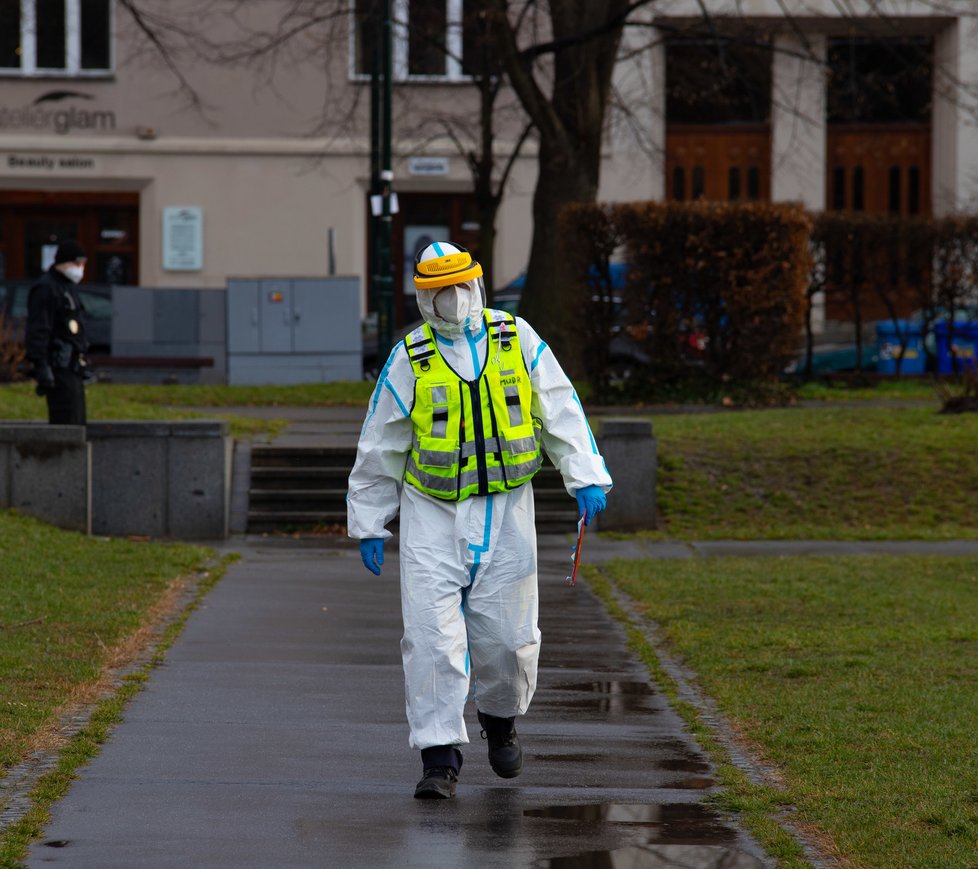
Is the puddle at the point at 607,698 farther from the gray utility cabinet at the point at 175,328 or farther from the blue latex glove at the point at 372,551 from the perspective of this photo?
the gray utility cabinet at the point at 175,328

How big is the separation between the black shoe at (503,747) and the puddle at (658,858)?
0.88 meters

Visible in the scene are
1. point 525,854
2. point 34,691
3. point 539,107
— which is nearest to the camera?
point 525,854

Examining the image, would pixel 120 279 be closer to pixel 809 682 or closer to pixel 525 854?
pixel 809 682

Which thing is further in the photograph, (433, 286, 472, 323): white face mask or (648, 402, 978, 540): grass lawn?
(648, 402, 978, 540): grass lawn

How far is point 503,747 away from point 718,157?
99.0 ft

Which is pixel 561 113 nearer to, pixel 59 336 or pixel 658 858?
pixel 59 336

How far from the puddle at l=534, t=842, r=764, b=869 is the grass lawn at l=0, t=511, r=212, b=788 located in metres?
2.06

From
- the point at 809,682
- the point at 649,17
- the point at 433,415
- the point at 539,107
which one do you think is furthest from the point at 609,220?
the point at 649,17

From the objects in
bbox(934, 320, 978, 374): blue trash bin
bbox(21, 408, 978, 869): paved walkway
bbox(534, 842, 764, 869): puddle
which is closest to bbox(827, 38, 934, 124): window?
bbox(934, 320, 978, 374): blue trash bin

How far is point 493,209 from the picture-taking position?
27031mm

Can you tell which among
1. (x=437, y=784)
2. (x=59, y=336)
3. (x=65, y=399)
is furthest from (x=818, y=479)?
(x=437, y=784)

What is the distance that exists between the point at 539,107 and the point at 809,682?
47.8 feet

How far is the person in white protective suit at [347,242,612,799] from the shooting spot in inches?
231

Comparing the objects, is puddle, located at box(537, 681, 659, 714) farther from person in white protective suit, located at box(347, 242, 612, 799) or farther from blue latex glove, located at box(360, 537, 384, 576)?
blue latex glove, located at box(360, 537, 384, 576)
